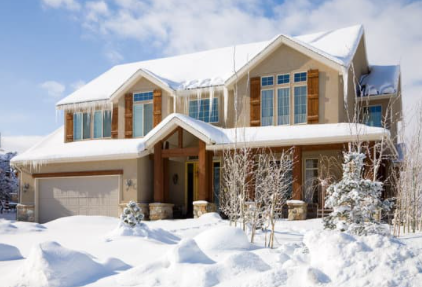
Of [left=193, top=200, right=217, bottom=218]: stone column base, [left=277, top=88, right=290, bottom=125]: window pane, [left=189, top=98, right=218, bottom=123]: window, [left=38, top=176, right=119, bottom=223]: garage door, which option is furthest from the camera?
[left=189, top=98, right=218, bottom=123]: window

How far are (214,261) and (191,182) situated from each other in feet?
36.8

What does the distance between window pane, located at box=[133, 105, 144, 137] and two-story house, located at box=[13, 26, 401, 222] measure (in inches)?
1.6

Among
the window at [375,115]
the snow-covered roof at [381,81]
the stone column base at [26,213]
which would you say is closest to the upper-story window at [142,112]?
the stone column base at [26,213]

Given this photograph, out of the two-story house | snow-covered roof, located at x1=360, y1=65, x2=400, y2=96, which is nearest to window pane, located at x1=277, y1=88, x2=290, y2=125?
the two-story house

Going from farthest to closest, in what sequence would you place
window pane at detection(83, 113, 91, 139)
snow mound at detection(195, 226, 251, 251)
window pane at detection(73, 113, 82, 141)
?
window pane at detection(73, 113, 82, 141) < window pane at detection(83, 113, 91, 139) < snow mound at detection(195, 226, 251, 251)

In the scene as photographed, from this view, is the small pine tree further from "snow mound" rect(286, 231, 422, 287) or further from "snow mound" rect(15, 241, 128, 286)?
"snow mound" rect(286, 231, 422, 287)

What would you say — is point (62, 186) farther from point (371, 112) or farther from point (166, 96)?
point (371, 112)

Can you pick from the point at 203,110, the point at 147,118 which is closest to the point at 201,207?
the point at 203,110

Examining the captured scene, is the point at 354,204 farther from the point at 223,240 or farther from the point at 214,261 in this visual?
Answer: the point at 214,261

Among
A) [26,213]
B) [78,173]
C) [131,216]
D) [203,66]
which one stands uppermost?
[203,66]

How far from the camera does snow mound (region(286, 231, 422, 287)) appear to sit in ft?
17.8

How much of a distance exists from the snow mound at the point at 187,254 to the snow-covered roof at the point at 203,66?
33.2 ft

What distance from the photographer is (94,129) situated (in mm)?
20359

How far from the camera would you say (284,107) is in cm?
1688
